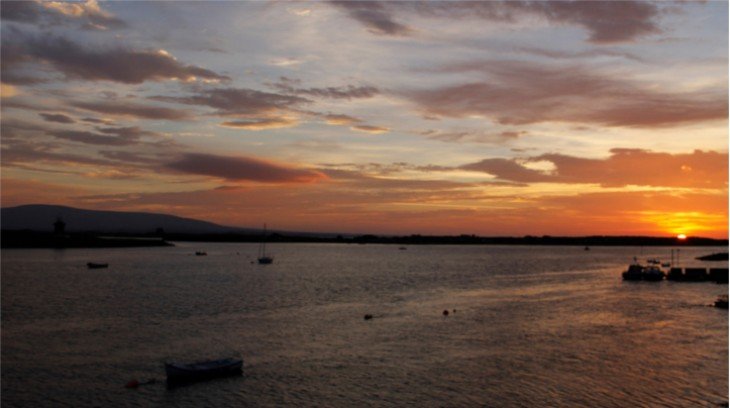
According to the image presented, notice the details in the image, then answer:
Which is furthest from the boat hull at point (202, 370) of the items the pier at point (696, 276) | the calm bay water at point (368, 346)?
the pier at point (696, 276)

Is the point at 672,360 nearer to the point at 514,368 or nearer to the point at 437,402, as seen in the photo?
the point at 514,368

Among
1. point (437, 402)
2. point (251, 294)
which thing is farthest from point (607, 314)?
point (251, 294)

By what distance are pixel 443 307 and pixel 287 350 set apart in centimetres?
2849

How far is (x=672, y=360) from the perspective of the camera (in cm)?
4028

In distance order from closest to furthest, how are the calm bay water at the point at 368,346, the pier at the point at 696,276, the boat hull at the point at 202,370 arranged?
the calm bay water at the point at 368,346 → the boat hull at the point at 202,370 → the pier at the point at 696,276

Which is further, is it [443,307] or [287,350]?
[443,307]

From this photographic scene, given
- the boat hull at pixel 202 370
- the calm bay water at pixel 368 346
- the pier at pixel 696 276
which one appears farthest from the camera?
the pier at pixel 696 276

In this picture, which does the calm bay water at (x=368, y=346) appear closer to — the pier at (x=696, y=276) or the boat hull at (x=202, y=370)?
the boat hull at (x=202, y=370)

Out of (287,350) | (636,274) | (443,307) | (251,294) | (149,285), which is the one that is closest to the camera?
(287,350)

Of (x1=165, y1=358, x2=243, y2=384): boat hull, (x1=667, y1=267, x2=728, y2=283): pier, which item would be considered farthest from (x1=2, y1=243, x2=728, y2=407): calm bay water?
(x1=667, y1=267, x2=728, y2=283): pier

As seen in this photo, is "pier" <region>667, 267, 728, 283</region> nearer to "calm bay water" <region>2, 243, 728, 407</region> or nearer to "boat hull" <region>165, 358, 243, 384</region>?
"calm bay water" <region>2, 243, 728, 407</region>

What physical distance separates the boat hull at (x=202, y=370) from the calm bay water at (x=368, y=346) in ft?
2.12

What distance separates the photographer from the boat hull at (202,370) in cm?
3403

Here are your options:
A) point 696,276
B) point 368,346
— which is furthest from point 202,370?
point 696,276
